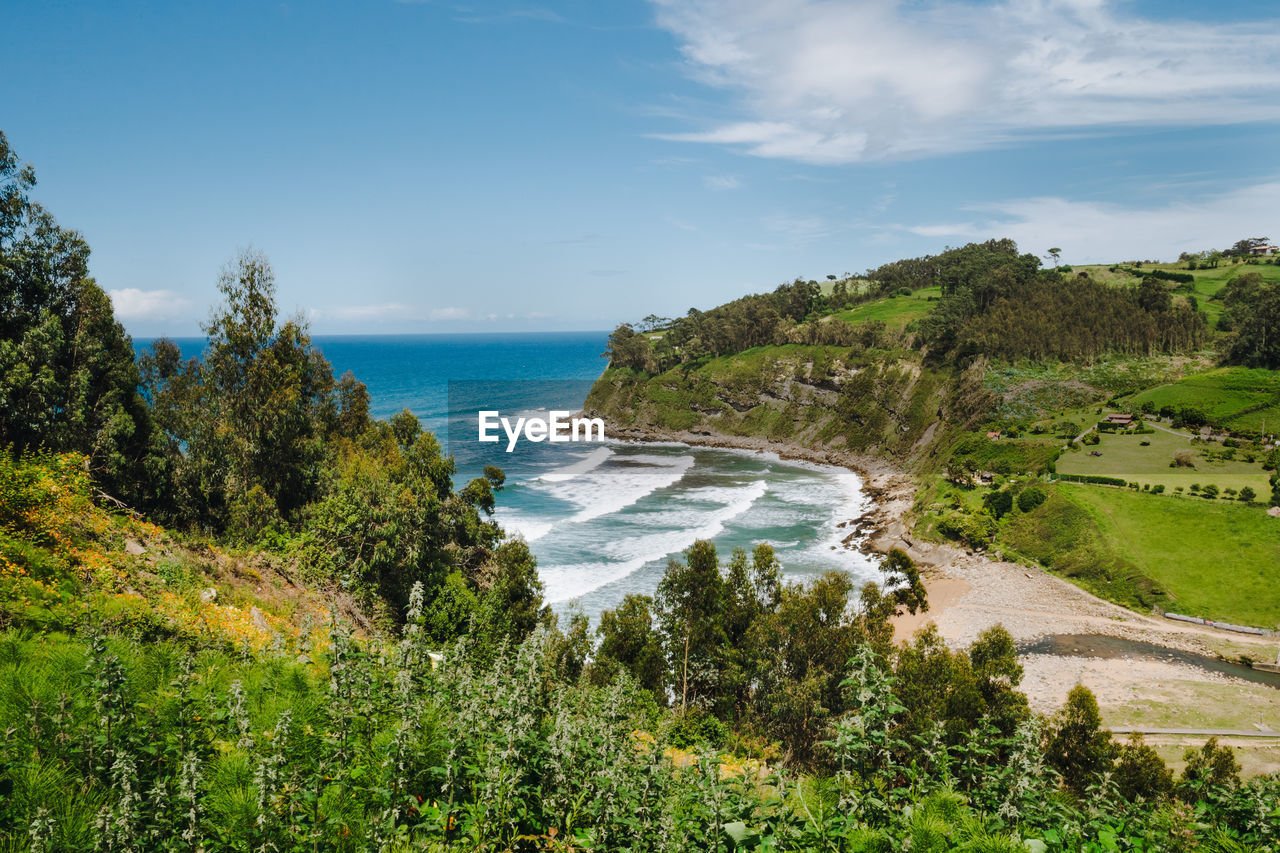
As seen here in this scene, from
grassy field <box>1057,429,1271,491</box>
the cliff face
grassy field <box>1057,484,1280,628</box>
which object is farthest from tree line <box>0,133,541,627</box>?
the cliff face

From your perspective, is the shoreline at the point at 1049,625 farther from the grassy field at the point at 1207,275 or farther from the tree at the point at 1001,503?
the grassy field at the point at 1207,275

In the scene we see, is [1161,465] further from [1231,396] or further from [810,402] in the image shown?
[810,402]

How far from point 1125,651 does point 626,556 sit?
28972 millimetres

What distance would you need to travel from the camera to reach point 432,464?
1291 inches

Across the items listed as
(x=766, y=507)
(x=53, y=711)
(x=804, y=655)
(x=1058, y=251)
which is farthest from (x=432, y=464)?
(x=1058, y=251)

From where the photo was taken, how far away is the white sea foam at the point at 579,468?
70.5 m

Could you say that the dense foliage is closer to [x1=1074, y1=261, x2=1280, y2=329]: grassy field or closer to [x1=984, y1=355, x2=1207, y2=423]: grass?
[x1=984, y1=355, x2=1207, y2=423]: grass

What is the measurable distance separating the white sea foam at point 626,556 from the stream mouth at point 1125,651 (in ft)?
64.8

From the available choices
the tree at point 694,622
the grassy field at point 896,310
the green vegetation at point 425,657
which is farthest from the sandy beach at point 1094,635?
the grassy field at point 896,310

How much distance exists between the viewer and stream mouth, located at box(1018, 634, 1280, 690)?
28.3 m

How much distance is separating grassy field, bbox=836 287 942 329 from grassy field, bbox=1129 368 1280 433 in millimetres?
45928

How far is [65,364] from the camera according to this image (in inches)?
762

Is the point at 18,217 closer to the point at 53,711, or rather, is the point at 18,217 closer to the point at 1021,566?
the point at 53,711

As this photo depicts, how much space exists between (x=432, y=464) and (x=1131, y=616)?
4114 cm
